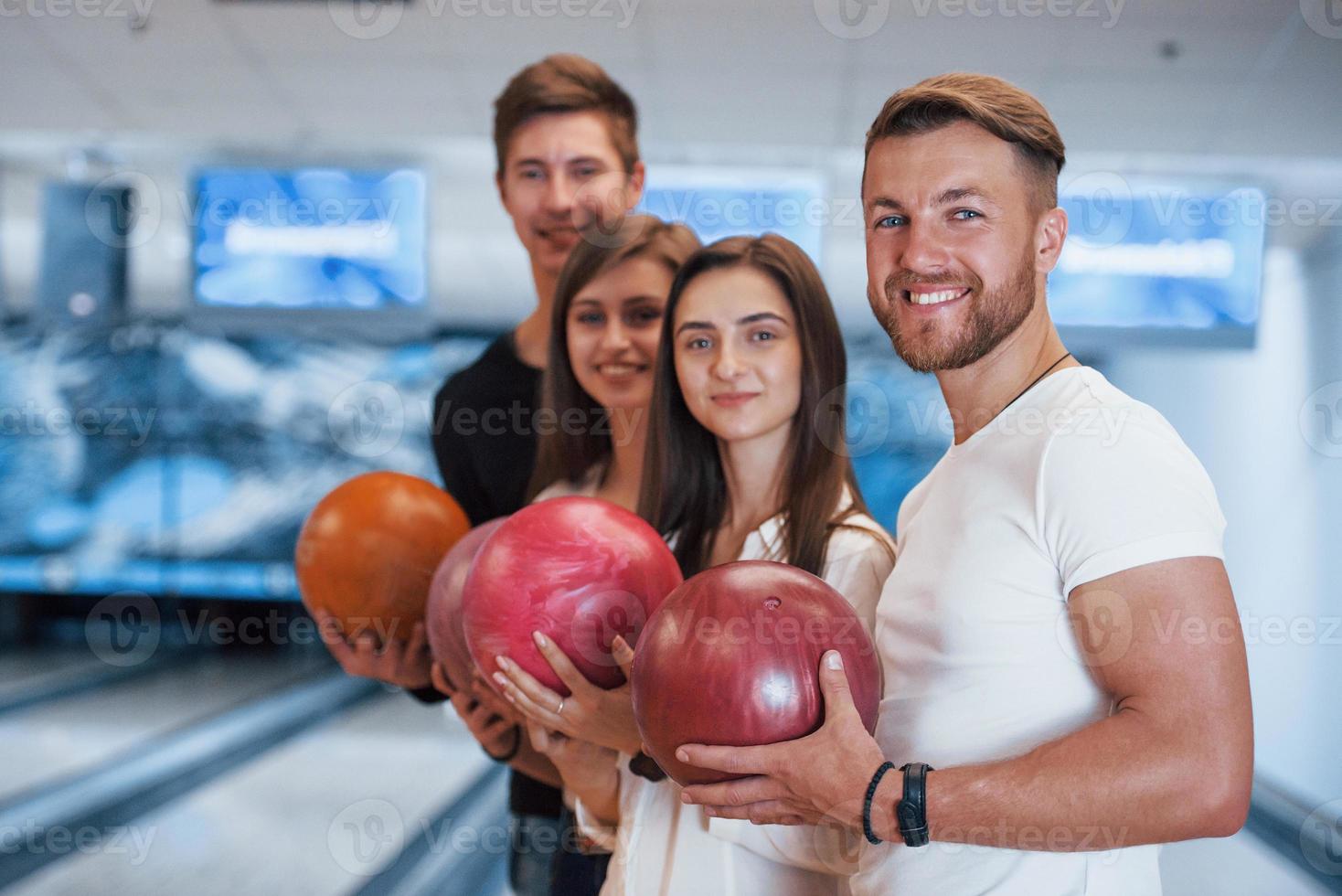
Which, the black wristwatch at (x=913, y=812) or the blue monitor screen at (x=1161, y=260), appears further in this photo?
the blue monitor screen at (x=1161, y=260)

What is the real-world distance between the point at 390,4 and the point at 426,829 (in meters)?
2.70

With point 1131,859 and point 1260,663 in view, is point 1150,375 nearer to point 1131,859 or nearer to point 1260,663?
point 1260,663

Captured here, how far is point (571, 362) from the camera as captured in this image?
177 cm

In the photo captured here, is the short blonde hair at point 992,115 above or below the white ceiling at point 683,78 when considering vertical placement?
below

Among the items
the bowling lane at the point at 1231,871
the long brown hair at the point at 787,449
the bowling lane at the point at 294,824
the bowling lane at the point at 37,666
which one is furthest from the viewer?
the bowling lane at the point at 37,666

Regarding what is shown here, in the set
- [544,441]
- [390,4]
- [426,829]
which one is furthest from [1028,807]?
[426,829]

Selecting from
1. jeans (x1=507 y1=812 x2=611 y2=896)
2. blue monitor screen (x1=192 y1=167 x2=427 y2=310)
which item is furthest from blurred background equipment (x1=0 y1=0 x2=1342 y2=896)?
A: jeans (x1=507 y1=812 x2=611 y2=896)

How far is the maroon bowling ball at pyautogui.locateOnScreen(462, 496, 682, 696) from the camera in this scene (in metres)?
1.26

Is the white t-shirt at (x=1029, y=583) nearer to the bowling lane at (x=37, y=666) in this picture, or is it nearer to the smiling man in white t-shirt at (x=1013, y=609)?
the smiling man in white t-shirt at (x=1013, y=609)

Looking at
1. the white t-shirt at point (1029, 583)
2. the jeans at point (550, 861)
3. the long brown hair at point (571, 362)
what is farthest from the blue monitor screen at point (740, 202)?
the white t-shirt at point (1029, 583)

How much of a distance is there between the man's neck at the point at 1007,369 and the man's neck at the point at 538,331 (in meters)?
0.98

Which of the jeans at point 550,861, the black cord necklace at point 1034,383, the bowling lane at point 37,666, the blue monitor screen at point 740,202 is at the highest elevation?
the blue monitor screen at point 740,202

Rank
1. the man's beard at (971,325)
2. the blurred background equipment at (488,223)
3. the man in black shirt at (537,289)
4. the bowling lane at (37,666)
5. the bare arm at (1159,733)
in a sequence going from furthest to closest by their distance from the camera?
the bowling lane at (37,666)
the blurred background equipment at (488,223)
the man in black shirt at (537,289)
the man's beard at (971,325)
the bare arm at (1159,733)

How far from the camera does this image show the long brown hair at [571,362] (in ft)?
5.60
